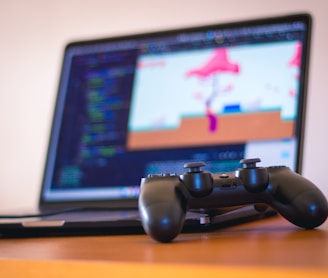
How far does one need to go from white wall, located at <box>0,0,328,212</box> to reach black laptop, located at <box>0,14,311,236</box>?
0.26m

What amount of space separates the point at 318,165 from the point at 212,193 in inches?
19.5

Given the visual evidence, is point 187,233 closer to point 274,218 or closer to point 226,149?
point 274,218

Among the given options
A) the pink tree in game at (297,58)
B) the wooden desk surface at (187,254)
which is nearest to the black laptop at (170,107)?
the pink tree in game at (297,58)

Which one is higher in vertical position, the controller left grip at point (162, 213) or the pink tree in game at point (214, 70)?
the pink tree in game at point (214, 70)

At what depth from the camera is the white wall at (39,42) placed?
1.05 metres

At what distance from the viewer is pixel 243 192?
0.42 metres

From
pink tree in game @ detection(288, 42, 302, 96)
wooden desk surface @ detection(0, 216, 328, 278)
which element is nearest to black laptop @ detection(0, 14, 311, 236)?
pink tree in game @ detection(288, 42, 302, 96)

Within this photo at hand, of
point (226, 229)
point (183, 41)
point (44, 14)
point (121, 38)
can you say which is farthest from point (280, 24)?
point (44, 14)

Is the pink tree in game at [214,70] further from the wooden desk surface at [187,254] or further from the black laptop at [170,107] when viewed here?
the wooden desk surface at [187,254]

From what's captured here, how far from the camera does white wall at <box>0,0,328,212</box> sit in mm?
1055

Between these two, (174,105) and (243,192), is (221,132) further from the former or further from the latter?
(243,192)

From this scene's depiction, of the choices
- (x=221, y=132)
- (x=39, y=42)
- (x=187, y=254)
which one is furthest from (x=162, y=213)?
(x=39, y=42)

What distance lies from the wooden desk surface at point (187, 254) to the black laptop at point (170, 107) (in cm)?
23

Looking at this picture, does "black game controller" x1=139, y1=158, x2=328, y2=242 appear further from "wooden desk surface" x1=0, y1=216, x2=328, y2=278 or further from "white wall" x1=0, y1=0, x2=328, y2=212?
"white wall" x1=0, y1=0, x2=328, y2=212
